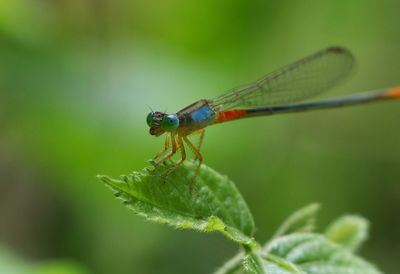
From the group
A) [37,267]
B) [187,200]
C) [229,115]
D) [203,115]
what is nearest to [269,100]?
[229,115]

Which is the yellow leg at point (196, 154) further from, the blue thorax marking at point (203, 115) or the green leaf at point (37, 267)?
the green leaf at point (37, 267)

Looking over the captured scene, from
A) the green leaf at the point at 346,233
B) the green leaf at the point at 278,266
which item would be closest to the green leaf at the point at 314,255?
the green leaf at the point at 278,266

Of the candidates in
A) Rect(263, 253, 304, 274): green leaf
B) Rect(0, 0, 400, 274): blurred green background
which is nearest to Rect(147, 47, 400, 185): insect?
Rect(263, 253, 304, 274): green leaf

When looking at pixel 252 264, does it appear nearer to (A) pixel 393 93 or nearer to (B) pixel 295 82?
(B) pixel 295 82

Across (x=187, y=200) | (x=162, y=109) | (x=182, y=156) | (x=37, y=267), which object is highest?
(x=162, y=109)

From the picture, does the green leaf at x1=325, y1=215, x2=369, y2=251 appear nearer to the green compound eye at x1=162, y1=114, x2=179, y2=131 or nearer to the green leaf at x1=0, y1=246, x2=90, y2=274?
the green compound eye at x1=162, y1=114, x2=179, y2=131
